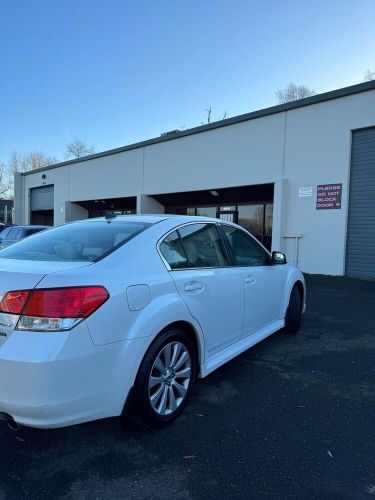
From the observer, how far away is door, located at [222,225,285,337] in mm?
3967

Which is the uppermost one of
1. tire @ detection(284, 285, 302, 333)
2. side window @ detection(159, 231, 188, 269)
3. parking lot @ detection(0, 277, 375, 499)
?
side window @ detection(159, 231, 188, 269)

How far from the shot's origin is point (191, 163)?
16.2 metres

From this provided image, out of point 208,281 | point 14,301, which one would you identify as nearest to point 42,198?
point 208,281

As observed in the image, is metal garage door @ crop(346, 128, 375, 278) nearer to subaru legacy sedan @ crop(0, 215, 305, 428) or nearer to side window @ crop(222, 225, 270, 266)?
side window @ crop(222, 225, 270, 266)

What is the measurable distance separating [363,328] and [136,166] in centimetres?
1485

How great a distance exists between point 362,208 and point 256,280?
356 inches

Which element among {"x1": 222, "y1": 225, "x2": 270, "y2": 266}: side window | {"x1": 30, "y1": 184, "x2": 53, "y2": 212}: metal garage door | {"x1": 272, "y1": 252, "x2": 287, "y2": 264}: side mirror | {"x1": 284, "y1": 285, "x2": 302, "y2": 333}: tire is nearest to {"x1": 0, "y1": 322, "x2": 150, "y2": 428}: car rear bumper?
{"x1": 222, "y1": 225, "x2": 270, "y2": 266}: side window

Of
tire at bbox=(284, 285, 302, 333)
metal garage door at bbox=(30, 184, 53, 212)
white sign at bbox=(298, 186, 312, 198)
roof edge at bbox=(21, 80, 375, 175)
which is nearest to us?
tire at bbox=(284, 285, 302, 333)

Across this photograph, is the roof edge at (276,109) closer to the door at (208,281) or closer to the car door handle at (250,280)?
the car door handle at (250,280)

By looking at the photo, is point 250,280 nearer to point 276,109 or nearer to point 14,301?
point 14,301

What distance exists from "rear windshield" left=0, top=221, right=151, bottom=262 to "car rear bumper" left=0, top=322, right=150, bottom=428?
2.16ft

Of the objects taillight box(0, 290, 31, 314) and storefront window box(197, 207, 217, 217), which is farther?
storefront window box(197, 207, 217, 217)

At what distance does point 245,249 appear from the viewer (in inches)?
168

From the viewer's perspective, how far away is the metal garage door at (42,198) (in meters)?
26.0
